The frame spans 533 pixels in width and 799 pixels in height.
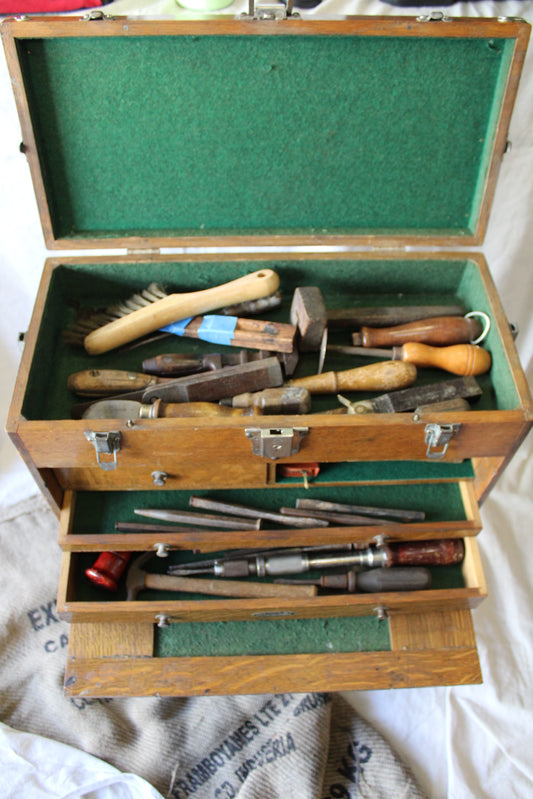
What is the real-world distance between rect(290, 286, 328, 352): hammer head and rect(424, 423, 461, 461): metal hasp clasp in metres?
0.32

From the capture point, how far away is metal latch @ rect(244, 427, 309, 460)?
4.06 feet

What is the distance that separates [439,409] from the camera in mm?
1354

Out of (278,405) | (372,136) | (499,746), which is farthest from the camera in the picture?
(499,746)

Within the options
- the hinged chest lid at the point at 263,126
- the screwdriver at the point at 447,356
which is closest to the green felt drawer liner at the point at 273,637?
the screwdriver at the point at 447,356

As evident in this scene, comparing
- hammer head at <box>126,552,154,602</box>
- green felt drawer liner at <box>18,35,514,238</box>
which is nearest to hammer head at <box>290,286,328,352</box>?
green felt drawer liner at <box>18,35,514,238</box>

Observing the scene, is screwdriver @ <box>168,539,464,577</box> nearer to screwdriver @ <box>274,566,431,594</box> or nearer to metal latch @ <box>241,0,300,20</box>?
screwdriver @ <box>274,566,431,594</box>

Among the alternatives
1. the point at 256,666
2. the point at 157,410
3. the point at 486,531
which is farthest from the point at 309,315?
the point at 486,531

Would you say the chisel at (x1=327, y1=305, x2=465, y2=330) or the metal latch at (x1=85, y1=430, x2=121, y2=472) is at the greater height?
the chisel at (x1=327, y1=305, x2=465, y2=330)

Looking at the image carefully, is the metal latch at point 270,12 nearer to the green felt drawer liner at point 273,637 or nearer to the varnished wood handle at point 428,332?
the varnished wood handle at point 428,332

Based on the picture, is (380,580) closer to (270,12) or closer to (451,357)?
(451,357)

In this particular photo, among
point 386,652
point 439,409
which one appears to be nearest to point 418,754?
point 386,652

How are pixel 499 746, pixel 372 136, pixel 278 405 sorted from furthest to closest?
pixel 499 746, pixel 372 136, pixel 278 405

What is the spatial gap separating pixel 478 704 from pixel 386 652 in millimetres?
364

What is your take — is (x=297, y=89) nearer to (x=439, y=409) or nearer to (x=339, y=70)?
(x=339, y=70)
